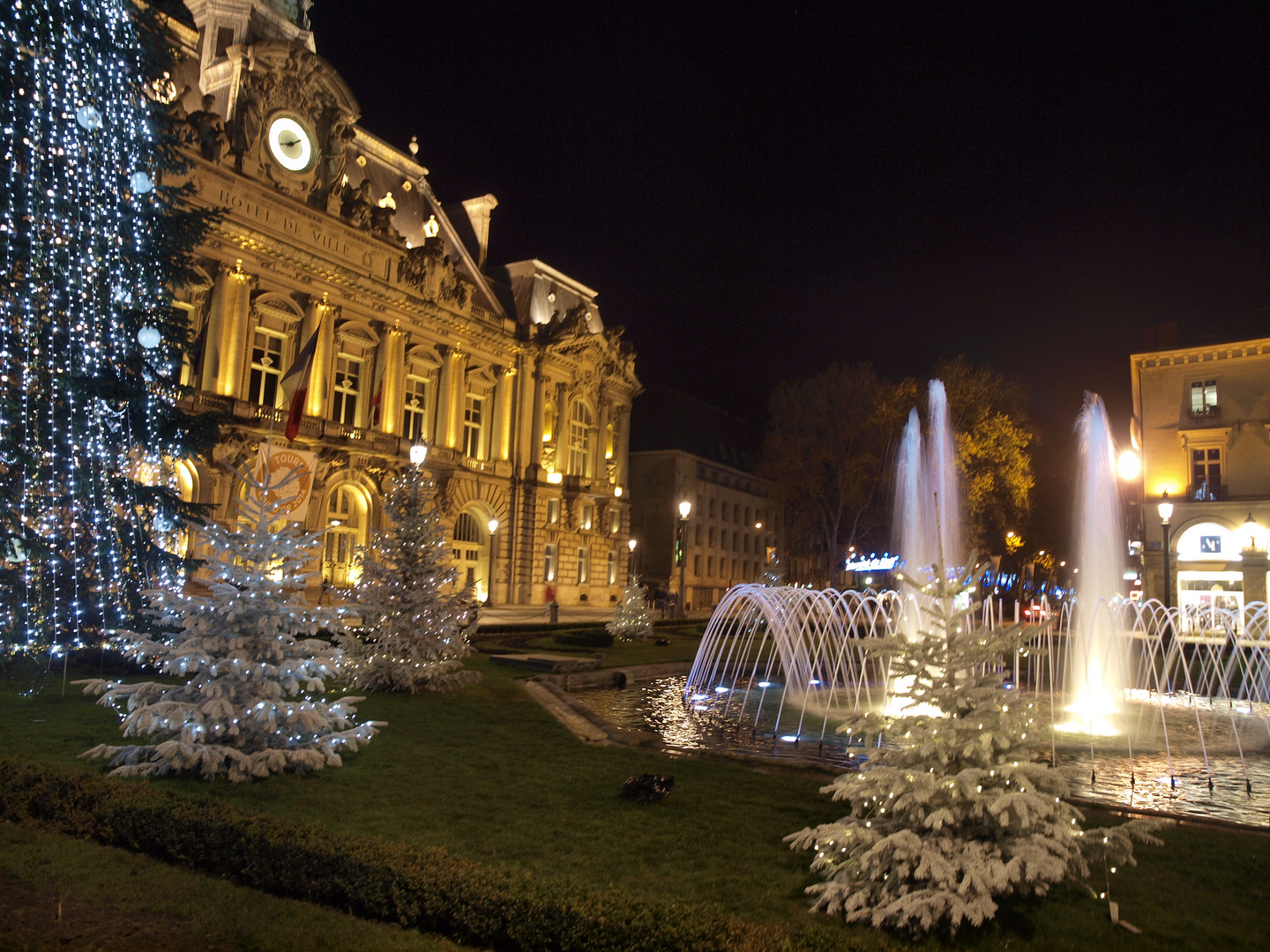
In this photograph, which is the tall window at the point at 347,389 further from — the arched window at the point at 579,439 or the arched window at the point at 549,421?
the arched window at the point at 579,439

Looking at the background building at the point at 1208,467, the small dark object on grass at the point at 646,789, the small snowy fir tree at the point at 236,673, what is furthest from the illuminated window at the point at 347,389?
the background building at the point at 1208,467

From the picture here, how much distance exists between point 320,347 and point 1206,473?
42.8 metres

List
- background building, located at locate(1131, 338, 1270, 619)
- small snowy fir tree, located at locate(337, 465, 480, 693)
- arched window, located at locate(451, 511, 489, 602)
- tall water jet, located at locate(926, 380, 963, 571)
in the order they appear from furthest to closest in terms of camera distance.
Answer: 1. arched window, located at locate(451, 511, 489, 602)
2. background building, located at locate(1131, 338, 1270, 619)
3. tall water jet, located at locate(926, 380, 963, 571)
4. small snowy fir tree, located at locate(337, 465, 480, 693)

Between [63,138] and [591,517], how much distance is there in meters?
42.5

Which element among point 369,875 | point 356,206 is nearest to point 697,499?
point 356,206

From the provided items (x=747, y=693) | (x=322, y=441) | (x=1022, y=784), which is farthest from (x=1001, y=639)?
(x=322, y=441)

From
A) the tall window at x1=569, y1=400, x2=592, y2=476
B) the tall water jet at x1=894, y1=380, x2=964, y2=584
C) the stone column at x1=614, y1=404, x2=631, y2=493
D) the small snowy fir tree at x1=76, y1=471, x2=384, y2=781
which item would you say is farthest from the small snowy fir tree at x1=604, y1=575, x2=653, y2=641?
the stone column at x1=614, y1=404, x2=631, y2=493

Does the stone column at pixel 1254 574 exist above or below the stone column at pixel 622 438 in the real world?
below

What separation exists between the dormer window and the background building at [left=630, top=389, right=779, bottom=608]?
1259 inches

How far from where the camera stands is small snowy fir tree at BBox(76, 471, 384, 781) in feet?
28.7

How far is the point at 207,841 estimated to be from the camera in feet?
21.8

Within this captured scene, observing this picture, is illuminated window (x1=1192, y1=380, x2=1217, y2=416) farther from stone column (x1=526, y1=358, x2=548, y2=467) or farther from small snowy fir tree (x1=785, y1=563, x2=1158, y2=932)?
small snowy fir tree (x1=785, y1=563, x2=1158, y2=932)

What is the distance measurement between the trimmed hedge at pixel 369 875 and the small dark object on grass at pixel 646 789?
8.96 feet

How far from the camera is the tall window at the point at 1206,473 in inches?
1644
